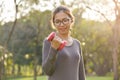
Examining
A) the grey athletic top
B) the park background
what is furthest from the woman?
the park background

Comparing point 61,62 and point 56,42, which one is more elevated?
point 56,42

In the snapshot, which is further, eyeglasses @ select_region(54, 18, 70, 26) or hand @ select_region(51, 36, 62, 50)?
eyeglasses @ select_region(54, 18, 70, 26)

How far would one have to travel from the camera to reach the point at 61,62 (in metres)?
2.37

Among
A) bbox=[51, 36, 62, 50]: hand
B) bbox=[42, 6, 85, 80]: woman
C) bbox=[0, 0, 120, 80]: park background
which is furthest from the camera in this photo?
bbox=[0, 0, 120, 80]: park background

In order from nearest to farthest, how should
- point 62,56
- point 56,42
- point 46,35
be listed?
point 56,42
point 62,56
point 46,35

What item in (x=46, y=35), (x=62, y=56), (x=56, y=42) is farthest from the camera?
(x=46, y=35)

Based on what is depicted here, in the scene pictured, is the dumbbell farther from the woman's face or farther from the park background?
the park background

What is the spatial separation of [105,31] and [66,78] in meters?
31.4

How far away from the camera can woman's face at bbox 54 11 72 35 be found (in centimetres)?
238

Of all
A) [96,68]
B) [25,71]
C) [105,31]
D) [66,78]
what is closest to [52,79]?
[66,78]

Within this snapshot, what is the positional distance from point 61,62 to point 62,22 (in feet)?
0.89

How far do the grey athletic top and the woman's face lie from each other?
0.12 m

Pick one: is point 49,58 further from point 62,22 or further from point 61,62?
point 62,22

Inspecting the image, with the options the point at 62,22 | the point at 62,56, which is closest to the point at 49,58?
the point at 62,56
